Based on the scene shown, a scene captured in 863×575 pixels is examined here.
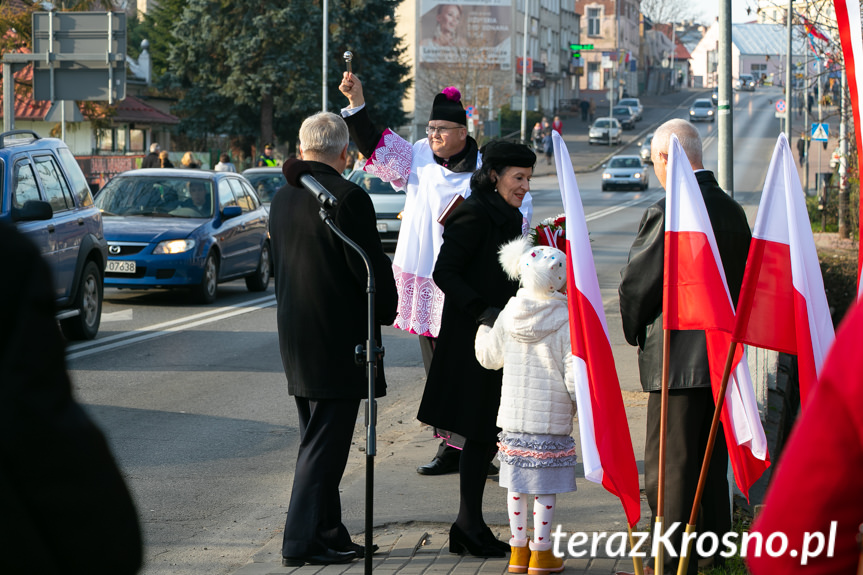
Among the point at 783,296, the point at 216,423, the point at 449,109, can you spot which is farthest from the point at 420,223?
the point at 783,296

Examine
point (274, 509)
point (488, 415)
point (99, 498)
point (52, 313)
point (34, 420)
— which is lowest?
point (274, 509)

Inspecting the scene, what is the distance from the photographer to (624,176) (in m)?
46.6

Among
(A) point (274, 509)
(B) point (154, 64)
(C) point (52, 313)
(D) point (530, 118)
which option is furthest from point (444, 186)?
(D) point (530, 118)

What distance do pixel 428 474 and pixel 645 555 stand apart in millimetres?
1955

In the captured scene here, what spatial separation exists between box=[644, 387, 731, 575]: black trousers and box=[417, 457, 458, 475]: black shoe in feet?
7.17

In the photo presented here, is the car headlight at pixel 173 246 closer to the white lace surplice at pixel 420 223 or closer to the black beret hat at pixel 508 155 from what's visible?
the white lace surplice at pixel 420 223

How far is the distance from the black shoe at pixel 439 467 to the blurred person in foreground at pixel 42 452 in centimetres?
530

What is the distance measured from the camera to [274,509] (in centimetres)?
641

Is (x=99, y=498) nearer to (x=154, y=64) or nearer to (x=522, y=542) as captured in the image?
(x=522, y=542)

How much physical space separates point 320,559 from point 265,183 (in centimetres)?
1746

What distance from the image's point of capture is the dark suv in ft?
35.0

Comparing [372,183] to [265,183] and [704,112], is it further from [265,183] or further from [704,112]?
[704,112]

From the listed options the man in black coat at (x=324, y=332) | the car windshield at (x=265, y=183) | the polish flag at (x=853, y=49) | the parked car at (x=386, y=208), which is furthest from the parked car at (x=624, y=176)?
the polish flag at (x=853, y=49)

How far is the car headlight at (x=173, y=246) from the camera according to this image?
48.4 feet
